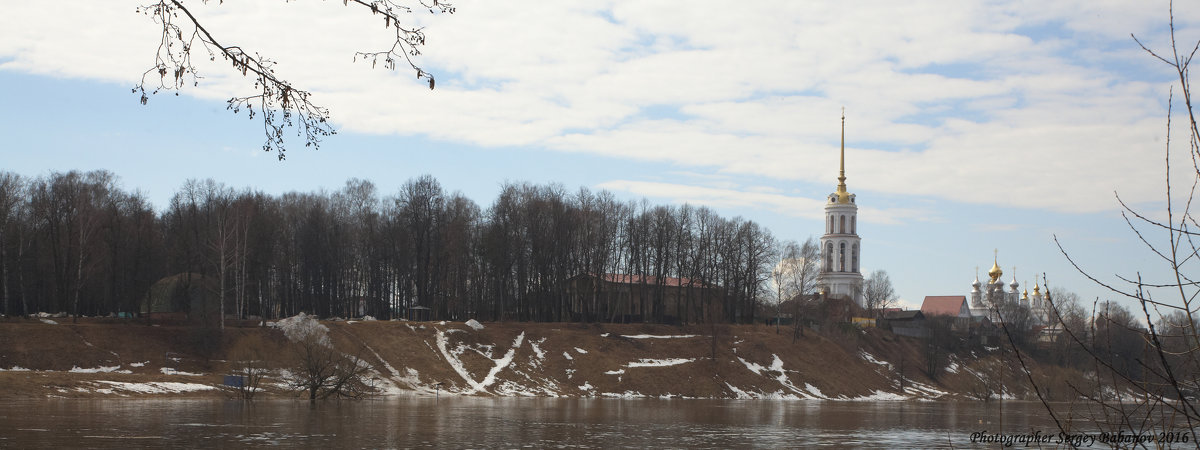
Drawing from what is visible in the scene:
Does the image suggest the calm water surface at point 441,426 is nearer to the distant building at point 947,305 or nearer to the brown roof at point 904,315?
the brown roof at point 904,315

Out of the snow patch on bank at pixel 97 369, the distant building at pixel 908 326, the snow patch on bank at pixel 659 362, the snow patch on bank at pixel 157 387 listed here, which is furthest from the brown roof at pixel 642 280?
the snow patch on bank at pixel 97 369

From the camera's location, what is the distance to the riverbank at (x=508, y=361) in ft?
204

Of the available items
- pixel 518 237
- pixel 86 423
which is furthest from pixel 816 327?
pixel 86 423

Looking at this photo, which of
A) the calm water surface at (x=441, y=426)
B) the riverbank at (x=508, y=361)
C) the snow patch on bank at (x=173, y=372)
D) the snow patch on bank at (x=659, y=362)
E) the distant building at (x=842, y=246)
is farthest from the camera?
the distant building at (x=842, y=246)

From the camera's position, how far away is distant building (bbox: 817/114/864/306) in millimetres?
152125

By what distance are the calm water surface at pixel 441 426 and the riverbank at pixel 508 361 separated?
10267mm

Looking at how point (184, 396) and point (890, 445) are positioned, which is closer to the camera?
point (890, 445)

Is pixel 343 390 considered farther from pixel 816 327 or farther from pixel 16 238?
pixel 816 327

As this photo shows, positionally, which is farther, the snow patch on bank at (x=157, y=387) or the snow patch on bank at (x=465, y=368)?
the snow patch on bank at (x=465, y=368)

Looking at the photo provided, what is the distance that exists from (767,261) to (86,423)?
7841cm

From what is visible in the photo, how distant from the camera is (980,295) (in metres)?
186

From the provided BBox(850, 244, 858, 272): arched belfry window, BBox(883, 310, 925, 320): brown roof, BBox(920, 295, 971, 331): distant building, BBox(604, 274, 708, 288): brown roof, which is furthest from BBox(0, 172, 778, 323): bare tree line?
BBox(920, 295, 971, 331): distant building

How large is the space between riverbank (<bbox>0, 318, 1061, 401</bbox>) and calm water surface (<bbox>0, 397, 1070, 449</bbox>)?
10.3m

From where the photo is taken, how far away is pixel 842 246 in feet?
500
